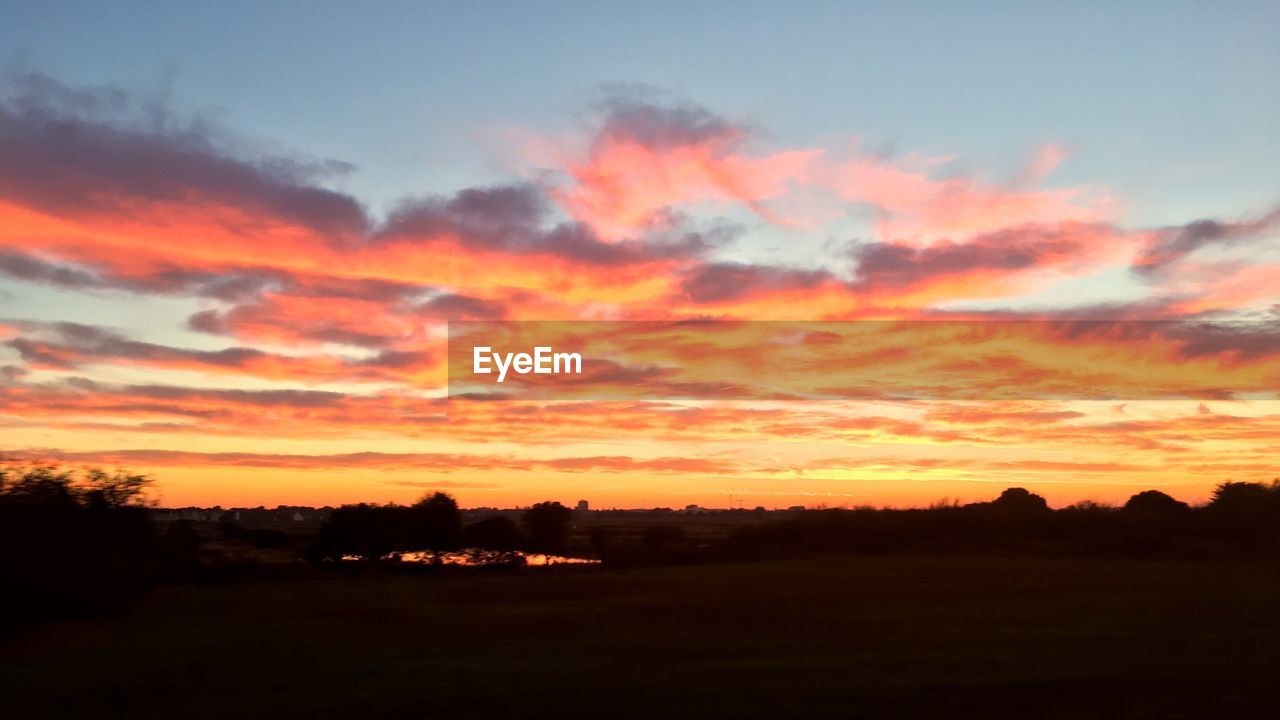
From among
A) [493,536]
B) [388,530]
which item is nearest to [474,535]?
[493,536]

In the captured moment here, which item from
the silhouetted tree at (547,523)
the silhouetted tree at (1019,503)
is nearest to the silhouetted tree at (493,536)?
the silhouetted tree at (547,523)

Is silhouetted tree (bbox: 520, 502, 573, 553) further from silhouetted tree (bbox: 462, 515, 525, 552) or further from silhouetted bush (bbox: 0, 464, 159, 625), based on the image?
silhouetted bush (bbox: 0, 464, 159, 625)

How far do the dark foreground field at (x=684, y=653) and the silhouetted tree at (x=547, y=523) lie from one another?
52.3 meters

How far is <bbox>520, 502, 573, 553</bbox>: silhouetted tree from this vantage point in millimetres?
82312

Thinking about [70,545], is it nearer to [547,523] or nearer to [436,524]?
[436,524]

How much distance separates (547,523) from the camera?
84562 mm

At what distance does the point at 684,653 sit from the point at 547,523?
6861cm

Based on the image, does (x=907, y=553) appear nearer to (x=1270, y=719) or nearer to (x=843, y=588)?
(x=843, y=588)

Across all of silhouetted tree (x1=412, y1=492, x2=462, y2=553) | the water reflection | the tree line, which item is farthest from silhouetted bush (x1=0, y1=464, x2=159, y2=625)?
silhouetted tree (x1=412, y1=492, x2=462, y2=553)

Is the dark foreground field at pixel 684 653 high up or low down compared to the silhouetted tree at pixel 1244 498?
down

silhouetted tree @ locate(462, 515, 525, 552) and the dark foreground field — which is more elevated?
silhouetted tree @ locate(462, 515, 525, 552)

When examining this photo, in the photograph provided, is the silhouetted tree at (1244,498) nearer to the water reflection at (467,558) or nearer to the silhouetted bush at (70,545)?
the water reflection at (467,558)

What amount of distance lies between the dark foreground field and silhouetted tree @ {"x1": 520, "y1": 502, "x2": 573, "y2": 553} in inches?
2058

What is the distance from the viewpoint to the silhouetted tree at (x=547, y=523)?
270ft
